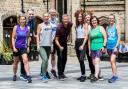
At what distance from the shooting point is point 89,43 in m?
12.4

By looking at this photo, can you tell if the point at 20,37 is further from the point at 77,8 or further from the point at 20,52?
the point at 77,8

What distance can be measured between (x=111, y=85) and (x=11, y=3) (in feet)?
51.1

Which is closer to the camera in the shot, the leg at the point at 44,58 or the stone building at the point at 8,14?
the leg at the point at 44,58

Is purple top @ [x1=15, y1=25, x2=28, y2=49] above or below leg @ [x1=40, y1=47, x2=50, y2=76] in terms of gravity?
above

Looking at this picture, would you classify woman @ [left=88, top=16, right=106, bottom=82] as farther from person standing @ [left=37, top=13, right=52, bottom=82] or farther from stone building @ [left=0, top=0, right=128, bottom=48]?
stone building @ [left=0, top=0, right=128, bottom=48]

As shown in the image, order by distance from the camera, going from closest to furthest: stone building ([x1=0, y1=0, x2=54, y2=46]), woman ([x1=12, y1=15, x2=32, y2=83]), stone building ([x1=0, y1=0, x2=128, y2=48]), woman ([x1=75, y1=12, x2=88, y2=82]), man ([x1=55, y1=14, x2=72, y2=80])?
1. woman ([x1=12, y1=15, x2=32, y2=83])
2. woman ([x1=75, y1=12, x2=88, y2=82])
3. man ([x1=55, y1=14, x2=72, y2=80])
4. stone building ([x1=0, y1=0, x2=128, y2=48])
5. stone building ([x1=0, y1=0, x2=54, y2=46])

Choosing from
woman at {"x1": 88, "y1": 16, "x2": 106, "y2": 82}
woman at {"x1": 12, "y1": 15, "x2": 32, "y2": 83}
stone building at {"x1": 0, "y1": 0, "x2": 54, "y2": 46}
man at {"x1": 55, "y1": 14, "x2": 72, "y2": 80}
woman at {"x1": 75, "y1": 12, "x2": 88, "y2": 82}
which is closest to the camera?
woman at {"x1": 88, "y1": 16, "x2": 106, "y2": 82}

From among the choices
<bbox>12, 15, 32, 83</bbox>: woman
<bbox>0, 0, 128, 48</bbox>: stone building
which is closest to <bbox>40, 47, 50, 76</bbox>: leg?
<bbox>12, 15, 32, 83</bbox>: woman

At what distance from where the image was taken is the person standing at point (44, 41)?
12.4m

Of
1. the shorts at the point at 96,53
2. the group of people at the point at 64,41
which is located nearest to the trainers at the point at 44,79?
the group of people at the point at 64,41

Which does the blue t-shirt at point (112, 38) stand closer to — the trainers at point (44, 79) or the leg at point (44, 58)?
the leg at point (44, 58)

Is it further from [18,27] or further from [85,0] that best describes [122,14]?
[18,27]

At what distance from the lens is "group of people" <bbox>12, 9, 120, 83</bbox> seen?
12242mm

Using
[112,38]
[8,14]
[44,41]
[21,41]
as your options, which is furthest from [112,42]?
[8,14]
